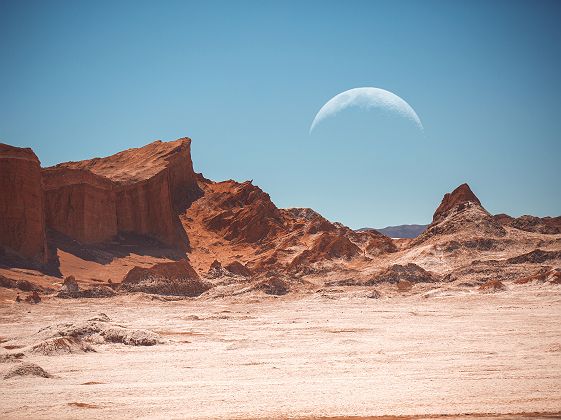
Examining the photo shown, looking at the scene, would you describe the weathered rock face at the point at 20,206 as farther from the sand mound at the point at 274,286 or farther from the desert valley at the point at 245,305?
the sand mound at the point at 274,286

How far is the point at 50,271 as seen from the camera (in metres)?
43.8

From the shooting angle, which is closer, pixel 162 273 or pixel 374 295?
pixel 374 295

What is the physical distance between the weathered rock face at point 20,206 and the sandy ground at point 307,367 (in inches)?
615

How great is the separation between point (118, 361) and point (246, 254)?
44870 millimetres

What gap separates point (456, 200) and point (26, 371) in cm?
4903

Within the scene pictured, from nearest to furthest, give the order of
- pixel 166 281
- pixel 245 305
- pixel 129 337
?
pixel 129 337
pixel 245 305
pixel 166 281

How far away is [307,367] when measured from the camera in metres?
15.8

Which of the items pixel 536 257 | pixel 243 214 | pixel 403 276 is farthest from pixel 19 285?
pixel 243 214

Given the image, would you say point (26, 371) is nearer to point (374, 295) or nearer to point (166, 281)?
→ point (374, 295)

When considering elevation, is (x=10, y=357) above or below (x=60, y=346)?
below

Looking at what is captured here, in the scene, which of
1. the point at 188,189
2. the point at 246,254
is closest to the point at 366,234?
the point at 246,254

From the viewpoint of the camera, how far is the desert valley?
1277 centimetres

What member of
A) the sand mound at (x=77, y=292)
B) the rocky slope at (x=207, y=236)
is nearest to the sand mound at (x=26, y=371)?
the sand mound at (x=77, y=292)

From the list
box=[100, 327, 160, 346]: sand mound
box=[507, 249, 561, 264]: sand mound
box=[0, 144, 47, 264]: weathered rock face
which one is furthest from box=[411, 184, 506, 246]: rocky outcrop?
box=[100, 327, 160, 346]: sand mound
